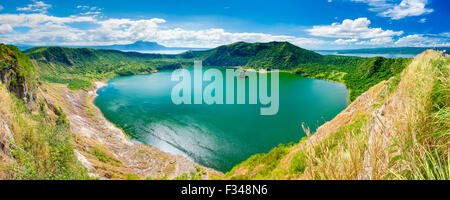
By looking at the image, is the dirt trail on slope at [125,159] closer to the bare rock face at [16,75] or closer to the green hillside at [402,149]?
the bare rock face at [16,75]

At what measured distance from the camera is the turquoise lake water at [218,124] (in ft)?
76.1

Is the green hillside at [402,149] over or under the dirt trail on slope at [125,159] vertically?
over

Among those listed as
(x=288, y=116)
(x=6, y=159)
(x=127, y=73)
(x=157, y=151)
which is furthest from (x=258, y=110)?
(x=127, y=73)

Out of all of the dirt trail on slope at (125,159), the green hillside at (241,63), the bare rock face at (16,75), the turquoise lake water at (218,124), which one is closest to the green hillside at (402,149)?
the dirt trail on slope at (125,159)

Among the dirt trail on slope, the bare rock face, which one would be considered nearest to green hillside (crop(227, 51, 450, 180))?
the dirt trail on slope

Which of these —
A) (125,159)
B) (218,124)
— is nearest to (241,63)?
(218,124)

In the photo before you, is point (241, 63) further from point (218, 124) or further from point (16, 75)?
point (16, 75)

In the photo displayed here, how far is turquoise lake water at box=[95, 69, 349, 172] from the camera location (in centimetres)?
2320

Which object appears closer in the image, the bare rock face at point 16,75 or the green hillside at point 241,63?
the bare rock face at point 16,75

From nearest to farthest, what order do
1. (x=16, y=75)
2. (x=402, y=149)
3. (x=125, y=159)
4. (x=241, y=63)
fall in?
(x=402, y=149) < (x=16, y=75) < (x=125, y=159) < (x=241, y=63)

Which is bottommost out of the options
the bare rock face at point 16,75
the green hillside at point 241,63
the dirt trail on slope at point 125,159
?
the dirt trail on slope at point 125,159

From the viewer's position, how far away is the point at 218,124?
3084cm
